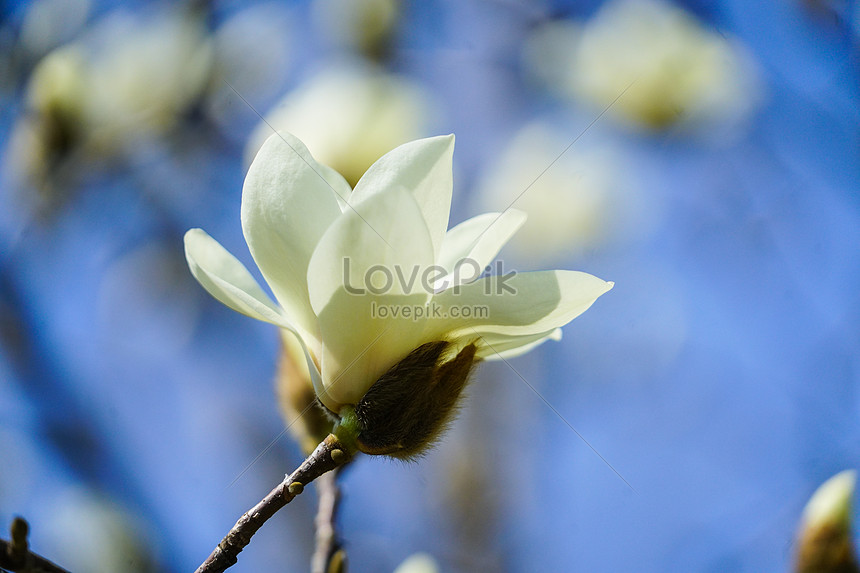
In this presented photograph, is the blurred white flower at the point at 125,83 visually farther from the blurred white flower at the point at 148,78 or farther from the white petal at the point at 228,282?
the white petal at the point at 228,282

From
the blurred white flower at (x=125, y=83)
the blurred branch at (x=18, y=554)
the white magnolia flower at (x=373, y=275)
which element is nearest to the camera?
the blurred branch at (x=18, y=554)

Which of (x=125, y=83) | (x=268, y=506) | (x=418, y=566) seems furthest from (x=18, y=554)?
(x=125, y=83)

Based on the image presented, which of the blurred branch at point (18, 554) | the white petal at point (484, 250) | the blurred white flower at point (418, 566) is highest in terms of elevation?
the blurred branch at point (18, 554)

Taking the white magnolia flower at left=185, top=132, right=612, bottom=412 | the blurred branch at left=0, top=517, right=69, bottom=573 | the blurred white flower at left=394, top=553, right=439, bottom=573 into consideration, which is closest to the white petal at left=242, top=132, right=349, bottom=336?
the white magnolia flower at left=185, top=132, right=612, bottom=412

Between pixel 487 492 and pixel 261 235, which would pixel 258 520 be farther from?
pixel 487 492

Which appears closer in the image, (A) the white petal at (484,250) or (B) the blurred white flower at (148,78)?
(A) the white petal at (484,250)

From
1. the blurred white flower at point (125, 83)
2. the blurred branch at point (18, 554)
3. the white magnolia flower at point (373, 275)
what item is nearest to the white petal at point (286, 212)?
the white magnolia flower at point (373, 275)
